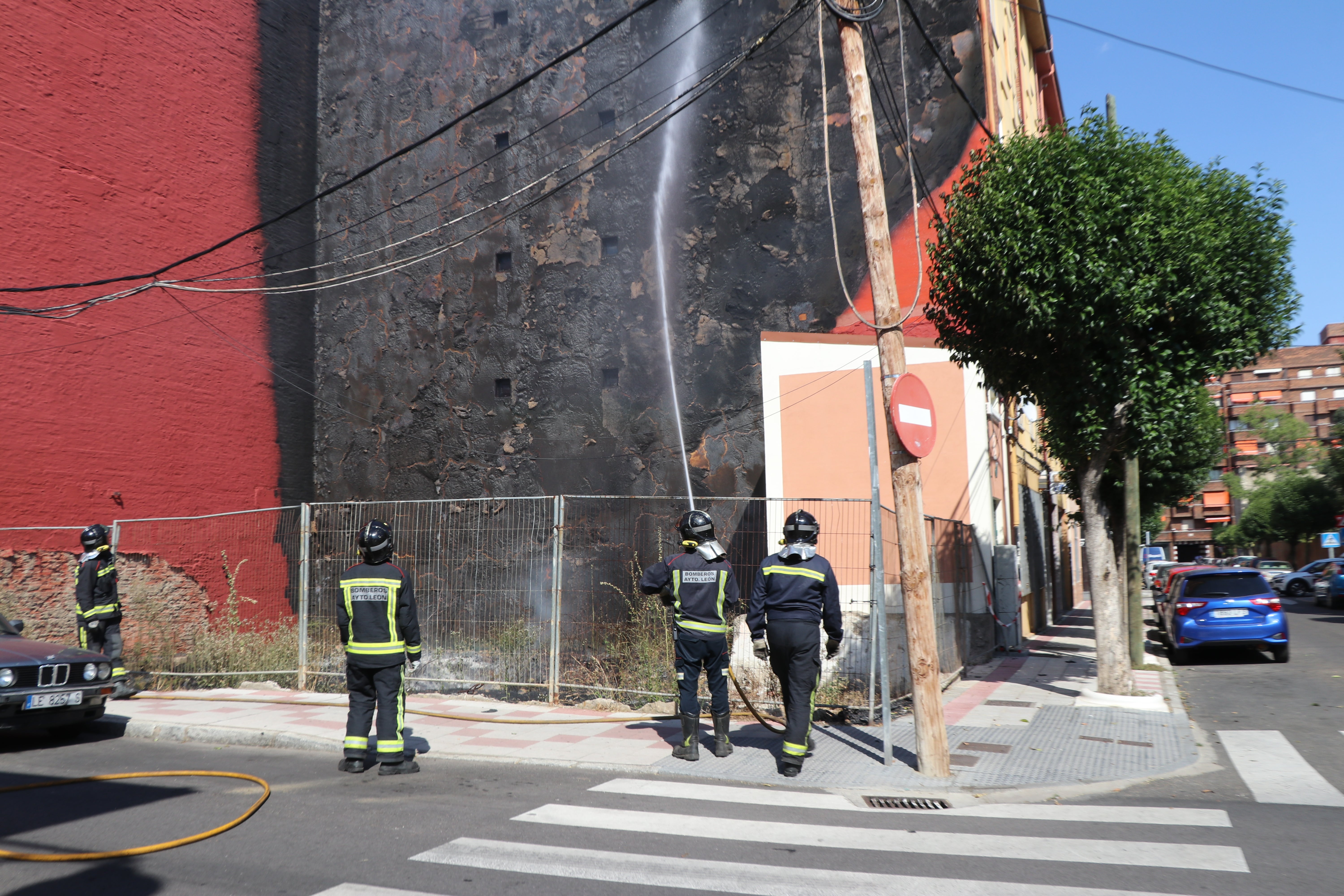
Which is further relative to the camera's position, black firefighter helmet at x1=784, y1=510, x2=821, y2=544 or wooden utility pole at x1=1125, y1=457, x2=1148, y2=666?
wooden utility pole at x1=1125, y1=457, x2=1148, y2=666

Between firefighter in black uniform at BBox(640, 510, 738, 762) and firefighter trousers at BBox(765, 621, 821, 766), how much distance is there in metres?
0.50

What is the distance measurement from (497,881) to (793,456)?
36.8ft

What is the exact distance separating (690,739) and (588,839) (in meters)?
2.08

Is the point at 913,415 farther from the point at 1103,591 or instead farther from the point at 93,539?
the point at 93,539

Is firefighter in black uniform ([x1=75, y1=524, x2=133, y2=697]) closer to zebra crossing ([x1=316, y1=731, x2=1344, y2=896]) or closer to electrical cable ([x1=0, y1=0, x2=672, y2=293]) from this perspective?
electrical cable ([x1=0, y1=0, x2=672, y2=293])

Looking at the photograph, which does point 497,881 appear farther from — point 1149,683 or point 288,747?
point 1149,683

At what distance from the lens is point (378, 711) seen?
266 inches

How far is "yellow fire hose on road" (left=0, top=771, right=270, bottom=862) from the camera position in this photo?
447cm

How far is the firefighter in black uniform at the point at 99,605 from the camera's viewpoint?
10062 millimetres

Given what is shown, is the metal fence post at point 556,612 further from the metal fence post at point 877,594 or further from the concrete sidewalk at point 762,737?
the metal fence post at point 877,594

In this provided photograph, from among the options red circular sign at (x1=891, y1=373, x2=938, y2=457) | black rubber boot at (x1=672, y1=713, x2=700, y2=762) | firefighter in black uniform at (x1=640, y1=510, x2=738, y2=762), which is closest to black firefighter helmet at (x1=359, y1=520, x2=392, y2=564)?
firefighter in black uniform at (x1=640, y1=510, x2=738, y2=762)

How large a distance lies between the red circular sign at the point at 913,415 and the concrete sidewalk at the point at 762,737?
2460 millimetres

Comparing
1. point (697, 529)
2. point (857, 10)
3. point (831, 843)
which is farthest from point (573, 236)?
point (831, 843)

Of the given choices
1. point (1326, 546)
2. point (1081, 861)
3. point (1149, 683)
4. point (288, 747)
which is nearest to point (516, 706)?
point (288, 747)
